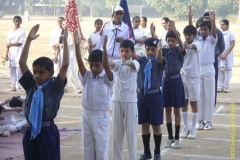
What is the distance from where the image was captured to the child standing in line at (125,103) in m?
7.52

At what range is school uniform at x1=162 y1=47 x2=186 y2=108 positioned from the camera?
893 centimetres

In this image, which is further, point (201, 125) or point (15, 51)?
point (15, 51)

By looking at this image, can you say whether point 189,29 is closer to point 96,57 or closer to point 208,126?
point 208,126

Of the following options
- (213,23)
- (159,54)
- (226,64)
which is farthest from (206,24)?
(226,64)

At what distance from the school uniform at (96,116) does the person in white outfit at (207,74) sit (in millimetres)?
3972

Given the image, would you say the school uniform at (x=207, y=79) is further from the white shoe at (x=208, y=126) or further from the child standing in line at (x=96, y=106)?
the child standing in line at (x=96, y=106)

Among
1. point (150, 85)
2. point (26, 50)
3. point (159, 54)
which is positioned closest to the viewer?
point (26, 50)

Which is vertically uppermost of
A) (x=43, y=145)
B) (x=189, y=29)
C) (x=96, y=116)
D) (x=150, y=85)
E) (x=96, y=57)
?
(x=189, y=29)

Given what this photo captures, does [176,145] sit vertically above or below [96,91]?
below

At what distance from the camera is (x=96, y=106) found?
675cm

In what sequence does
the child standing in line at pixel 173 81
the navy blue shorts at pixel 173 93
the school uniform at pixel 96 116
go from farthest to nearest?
the navy blue shorts at pixel 173 93 → the child standing in line at pixel 173 81 → the school uniform at pixel 96 116

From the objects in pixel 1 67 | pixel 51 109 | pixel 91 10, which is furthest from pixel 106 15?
pixel 51 109

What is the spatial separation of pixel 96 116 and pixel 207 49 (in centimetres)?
422

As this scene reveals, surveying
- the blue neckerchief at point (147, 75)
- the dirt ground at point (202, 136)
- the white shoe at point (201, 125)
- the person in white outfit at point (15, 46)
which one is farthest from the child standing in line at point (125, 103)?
the person in white outfit at point (15, 46)
